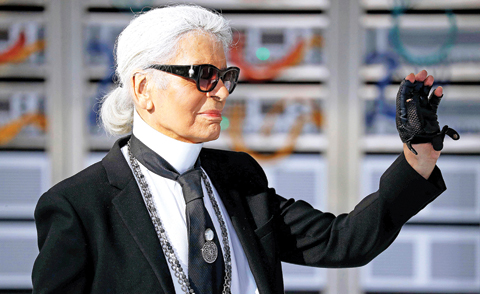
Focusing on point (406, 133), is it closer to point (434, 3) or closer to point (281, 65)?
point (281, 65)

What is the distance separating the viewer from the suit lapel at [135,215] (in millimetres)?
1080

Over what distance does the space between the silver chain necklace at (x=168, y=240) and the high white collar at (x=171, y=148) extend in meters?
0.06

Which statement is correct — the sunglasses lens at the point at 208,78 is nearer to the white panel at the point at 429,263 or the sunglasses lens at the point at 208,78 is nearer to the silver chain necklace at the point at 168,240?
the silver chain necklace at the point at 168,240

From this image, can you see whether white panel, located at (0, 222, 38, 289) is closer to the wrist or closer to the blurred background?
the blurred background

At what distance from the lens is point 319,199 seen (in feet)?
11.0

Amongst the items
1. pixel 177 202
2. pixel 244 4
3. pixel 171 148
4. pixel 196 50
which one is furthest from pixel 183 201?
pixel 244 4

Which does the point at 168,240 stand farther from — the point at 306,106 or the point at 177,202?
the point at 306,106

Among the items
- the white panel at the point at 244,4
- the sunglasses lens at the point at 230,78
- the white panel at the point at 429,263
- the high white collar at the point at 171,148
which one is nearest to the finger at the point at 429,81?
the sunglasses lens at the point at 230,78

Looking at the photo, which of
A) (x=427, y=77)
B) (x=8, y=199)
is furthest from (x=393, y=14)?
(x=8, y=199)

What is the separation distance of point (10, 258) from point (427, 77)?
304 cm

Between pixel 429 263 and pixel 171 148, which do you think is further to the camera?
pixel 429 263

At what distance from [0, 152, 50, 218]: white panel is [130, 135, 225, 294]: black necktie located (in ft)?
7.49

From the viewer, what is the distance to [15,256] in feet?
10.9

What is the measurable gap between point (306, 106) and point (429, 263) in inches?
A: 53.3
